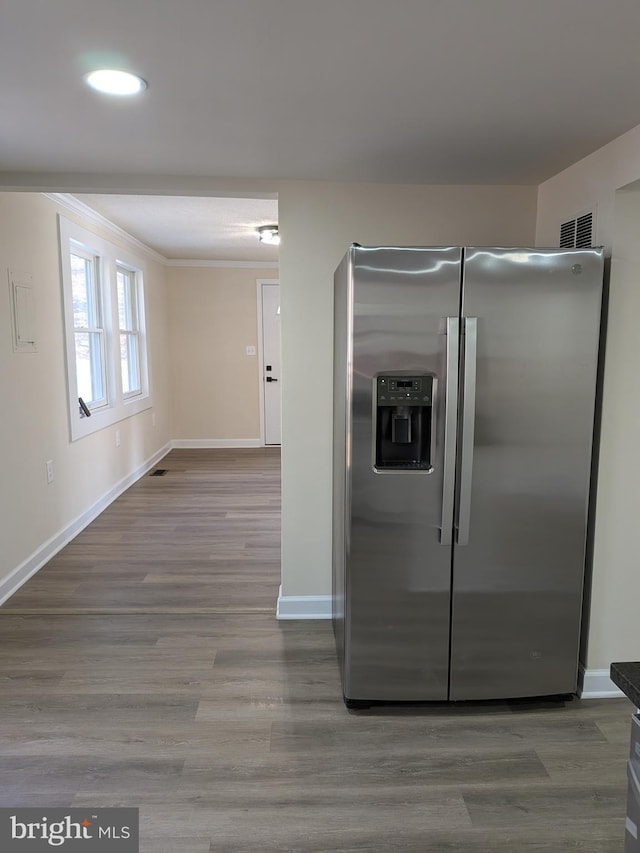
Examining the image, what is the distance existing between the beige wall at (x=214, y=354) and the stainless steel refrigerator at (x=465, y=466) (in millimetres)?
5215

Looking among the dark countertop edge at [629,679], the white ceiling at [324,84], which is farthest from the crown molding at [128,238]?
the dark countertop edge at [629,679]

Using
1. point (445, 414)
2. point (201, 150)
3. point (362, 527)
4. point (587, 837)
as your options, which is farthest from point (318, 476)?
point (587, 837)

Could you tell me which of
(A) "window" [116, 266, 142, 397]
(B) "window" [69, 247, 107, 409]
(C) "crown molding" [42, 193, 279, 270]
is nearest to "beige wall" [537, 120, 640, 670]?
(C) "crown molding" [42, 193, 279, 270]

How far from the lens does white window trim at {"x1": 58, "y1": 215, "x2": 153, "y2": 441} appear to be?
13.3 ft

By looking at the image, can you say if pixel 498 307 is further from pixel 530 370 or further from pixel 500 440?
pixel 500 440

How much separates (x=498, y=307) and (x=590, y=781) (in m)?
1.66

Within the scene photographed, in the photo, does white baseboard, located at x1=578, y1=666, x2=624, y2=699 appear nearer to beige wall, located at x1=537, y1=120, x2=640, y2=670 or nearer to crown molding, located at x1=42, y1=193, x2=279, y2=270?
beige wall, located at x1=537, y1=120, x2=640, y2=670

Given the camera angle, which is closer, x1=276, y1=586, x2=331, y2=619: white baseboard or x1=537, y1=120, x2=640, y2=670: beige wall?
x1=537, y1=120, x2=640, y2=670: beige wall

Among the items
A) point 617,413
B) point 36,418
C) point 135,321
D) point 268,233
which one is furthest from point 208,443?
point 617,413

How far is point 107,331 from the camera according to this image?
5020mm

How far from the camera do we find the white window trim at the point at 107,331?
13.3ft

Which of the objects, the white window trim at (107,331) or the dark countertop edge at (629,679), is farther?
the white window trim at (107,331)

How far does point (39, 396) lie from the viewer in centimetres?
358

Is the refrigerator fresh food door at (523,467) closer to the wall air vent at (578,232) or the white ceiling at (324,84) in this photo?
the wall air vent at (578,232)
